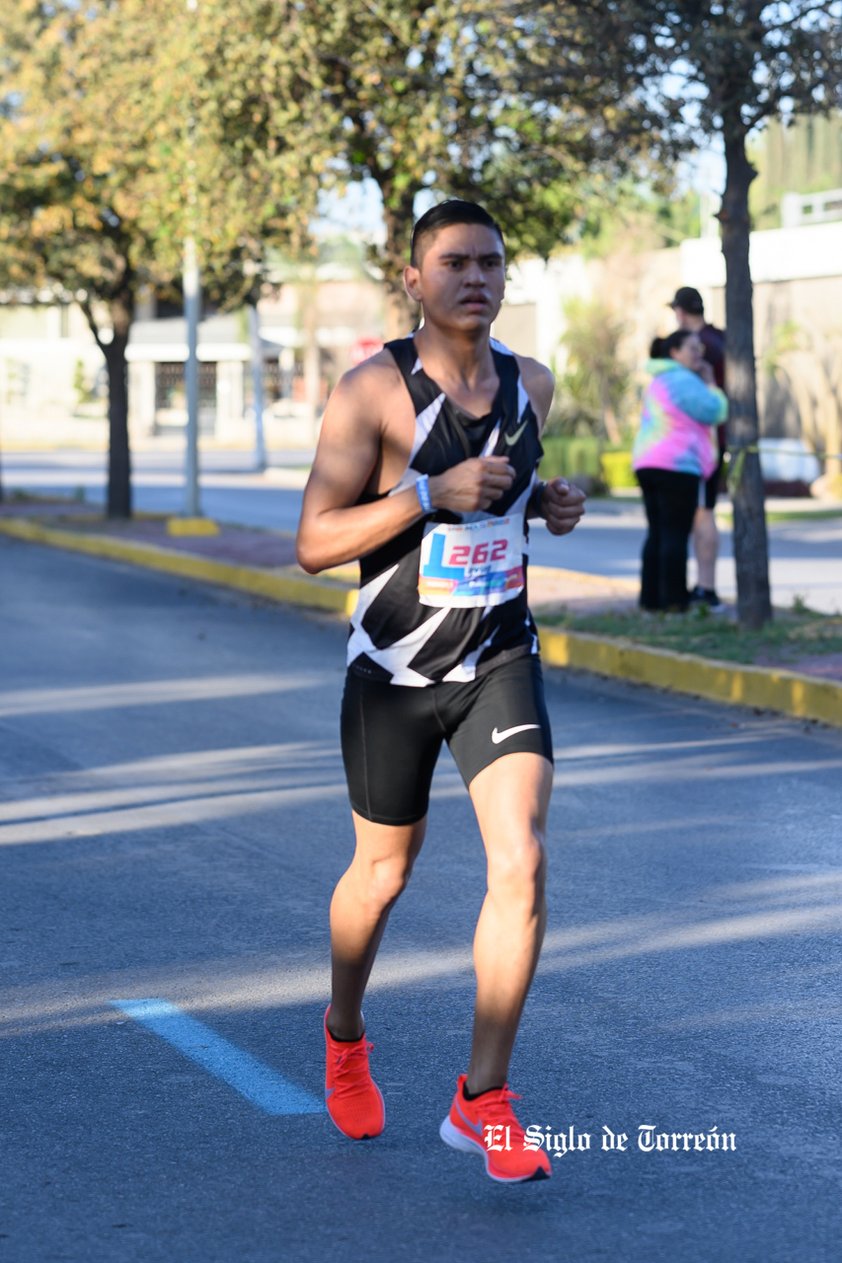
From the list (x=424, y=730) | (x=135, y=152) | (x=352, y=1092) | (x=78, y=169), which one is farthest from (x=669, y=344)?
(x=78, y=169)

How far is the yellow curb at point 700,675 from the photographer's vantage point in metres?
10.6

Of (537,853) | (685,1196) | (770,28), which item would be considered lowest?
(685,1196)

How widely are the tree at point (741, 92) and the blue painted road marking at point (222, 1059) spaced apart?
754 cm

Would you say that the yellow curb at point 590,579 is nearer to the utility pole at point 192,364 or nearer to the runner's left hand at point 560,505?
the utility pole at point 192,364

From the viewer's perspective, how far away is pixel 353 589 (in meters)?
16.3

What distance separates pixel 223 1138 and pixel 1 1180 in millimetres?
484

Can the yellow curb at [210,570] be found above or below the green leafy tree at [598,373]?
below

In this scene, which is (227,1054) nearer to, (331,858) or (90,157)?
(331,858)

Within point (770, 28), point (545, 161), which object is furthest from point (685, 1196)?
point (545, 161)

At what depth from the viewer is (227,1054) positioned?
5168mm

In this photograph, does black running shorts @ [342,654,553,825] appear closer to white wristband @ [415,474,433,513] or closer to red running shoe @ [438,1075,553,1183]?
white wristband @ [415,474,433,513]

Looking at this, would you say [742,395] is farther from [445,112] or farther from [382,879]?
[382,879]

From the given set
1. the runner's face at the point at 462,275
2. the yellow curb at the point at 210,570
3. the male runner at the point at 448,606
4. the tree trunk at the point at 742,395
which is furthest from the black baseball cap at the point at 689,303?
the runner's face at the point at 462,275

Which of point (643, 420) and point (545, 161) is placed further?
point (545, 161)
